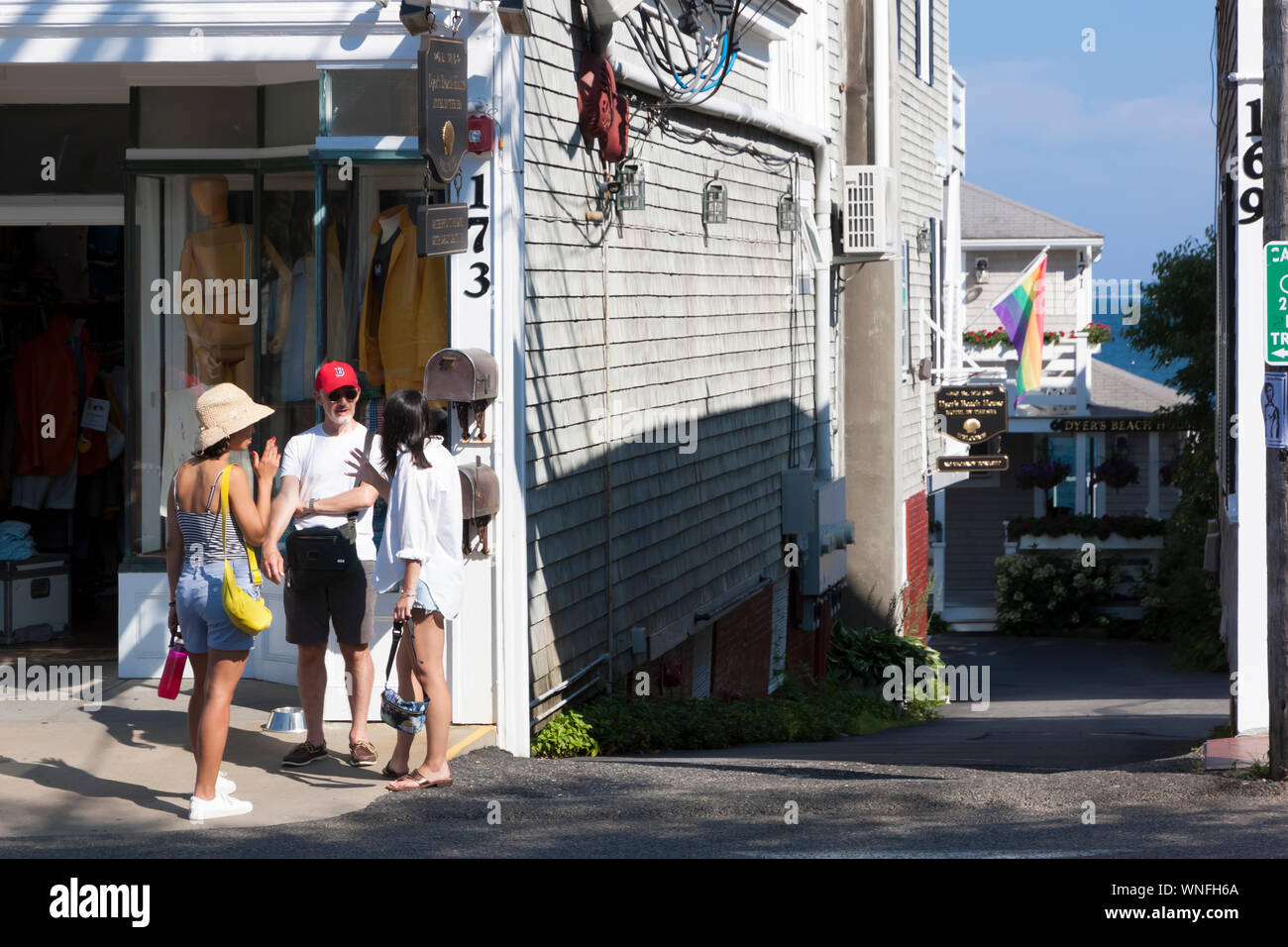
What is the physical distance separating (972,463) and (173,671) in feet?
Answer: 54.8

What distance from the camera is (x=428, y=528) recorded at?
22.6ft

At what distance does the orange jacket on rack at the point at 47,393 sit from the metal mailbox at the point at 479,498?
4.27m

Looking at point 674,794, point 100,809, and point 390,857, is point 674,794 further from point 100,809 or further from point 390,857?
point 100,809

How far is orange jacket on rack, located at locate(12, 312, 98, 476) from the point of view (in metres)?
11.1

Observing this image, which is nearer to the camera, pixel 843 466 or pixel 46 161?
pixel 46 161

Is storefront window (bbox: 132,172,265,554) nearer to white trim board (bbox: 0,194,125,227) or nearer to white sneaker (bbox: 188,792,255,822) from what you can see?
white trim board (bbox: 0,194,125,227)

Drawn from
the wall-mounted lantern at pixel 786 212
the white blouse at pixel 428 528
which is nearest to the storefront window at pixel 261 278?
the white blouse at pixel 428 528

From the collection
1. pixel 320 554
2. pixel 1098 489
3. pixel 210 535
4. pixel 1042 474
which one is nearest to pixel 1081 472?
pixel 1042 474

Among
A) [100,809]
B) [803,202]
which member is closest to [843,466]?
[803,202]

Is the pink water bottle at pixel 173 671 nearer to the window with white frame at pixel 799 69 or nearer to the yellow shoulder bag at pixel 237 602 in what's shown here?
the yellow shoulder bag at pixel 237 602

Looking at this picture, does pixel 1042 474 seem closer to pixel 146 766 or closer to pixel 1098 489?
pixel 1098 489

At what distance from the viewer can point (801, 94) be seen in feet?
52.4

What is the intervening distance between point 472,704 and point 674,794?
161cm

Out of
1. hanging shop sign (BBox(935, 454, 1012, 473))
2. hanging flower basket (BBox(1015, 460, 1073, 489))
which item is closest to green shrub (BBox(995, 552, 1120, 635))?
hanging flower basket (BBox(1015, 460, 1073, 489))
